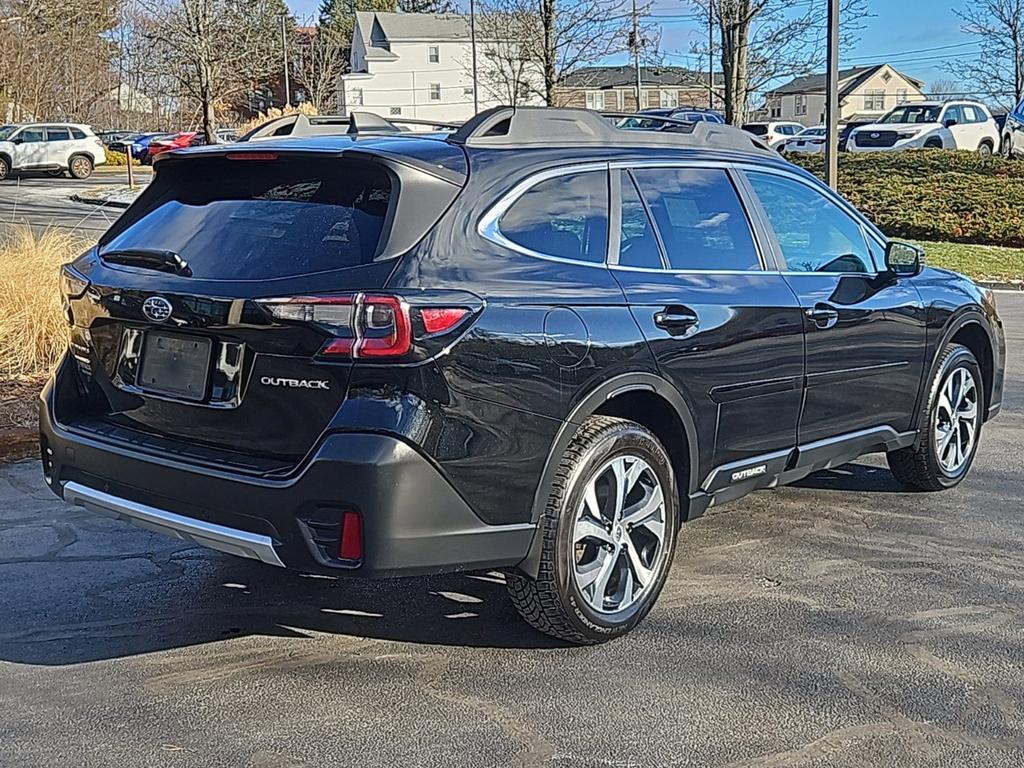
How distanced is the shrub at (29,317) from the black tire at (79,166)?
1179 inches

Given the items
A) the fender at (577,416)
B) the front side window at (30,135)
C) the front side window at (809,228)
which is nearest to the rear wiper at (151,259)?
the fender at (577,416)

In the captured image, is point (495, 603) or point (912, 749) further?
point (495, 603)

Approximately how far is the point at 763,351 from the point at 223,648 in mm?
2371

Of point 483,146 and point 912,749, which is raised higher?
point 483,146

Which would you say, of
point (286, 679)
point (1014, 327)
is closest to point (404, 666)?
point (286, 679)

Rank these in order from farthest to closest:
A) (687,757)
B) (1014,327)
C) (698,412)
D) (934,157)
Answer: (934,157) < (1014,327) < (698,412) < (687,757)

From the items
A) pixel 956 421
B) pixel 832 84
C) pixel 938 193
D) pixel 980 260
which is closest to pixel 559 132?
pixel 956 421

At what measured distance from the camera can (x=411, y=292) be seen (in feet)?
11.2

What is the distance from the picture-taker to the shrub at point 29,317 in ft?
26.5

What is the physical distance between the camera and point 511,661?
394cm

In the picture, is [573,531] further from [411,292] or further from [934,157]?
[934,157]

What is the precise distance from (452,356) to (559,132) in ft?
4.02

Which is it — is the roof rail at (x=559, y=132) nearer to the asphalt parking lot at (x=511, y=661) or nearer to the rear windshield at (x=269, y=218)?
the rear windshield at (x=269, y=218)

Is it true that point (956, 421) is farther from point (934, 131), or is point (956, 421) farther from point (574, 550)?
point (934, 131)
